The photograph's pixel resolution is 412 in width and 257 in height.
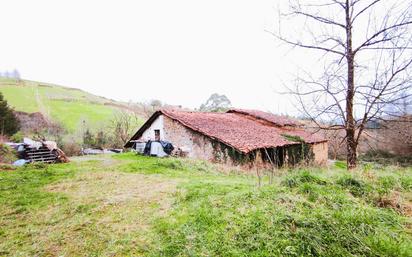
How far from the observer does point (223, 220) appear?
3.64 m

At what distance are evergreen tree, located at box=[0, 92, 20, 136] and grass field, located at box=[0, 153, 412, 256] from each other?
19765 millimetres

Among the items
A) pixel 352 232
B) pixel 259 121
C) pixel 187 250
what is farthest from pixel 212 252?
pixel 259 121

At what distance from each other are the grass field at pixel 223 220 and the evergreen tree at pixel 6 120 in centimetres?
1976

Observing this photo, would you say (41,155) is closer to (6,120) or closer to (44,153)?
(44,153)

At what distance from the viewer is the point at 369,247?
105 inches

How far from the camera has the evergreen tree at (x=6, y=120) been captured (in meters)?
20.9

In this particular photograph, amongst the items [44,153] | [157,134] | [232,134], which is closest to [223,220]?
[232,134]

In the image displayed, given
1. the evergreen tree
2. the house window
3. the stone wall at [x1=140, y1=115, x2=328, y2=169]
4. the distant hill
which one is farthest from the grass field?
the distant hill

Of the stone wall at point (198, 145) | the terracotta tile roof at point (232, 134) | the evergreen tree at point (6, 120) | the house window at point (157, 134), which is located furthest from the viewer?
the evergreen tree at point (6, 120)

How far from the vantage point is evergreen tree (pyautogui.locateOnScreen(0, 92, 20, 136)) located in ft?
68.6

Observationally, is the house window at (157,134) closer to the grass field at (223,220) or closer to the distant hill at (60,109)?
the grass field at (223,220)

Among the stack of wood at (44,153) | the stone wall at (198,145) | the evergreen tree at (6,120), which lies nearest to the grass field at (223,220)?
the stone wall at (198,145)

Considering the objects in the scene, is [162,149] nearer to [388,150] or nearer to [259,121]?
[259,121]

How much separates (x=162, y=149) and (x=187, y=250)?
39.5ft
